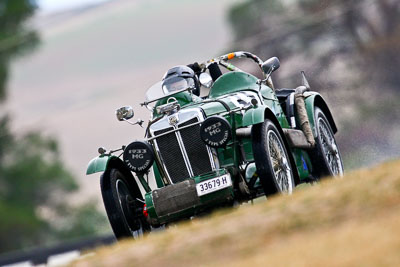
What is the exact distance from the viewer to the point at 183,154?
12219mm

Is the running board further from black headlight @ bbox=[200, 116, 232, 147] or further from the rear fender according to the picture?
black headlight @ bbox=[200, 116, 232, 147]

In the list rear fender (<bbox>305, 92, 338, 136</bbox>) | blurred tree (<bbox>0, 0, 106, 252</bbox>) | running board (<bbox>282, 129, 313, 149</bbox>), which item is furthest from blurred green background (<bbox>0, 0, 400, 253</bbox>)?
running board (<bbox>282, 129, 313, 149</bbox>)

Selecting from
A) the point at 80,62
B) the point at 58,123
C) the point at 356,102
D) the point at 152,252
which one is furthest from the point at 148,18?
the point at 152,252

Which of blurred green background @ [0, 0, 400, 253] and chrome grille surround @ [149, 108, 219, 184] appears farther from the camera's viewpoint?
blurred green background @ [0, 0, 400, 253]

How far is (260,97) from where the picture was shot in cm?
1329

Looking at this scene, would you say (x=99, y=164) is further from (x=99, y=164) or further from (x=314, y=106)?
(x=314, y=106)

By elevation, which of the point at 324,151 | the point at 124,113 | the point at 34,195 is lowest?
the point at 34,195

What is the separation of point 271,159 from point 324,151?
2444 mm

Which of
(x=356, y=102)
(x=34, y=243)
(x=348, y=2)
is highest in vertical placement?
(x=348, y=2)

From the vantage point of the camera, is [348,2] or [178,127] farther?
[348,2]

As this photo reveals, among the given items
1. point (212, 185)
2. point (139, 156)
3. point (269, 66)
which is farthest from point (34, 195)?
point (212, 185)

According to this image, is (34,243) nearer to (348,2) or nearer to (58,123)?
(58,123)

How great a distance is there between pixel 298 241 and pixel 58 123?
35.6m

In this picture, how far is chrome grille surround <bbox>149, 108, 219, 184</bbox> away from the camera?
12164 millimetres
